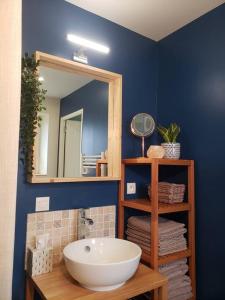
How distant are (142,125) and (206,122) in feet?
1.61

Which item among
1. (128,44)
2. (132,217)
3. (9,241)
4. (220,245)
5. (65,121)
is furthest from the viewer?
(128,44)

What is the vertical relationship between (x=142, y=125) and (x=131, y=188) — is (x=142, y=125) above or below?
above

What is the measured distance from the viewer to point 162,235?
165 cm

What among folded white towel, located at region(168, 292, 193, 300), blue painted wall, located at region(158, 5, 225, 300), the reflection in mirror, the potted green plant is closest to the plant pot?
the potted green plant

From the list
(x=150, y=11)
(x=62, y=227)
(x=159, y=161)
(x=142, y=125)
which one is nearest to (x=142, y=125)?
(x=142, y=125)

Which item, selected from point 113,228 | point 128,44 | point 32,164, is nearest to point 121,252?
point 113,228

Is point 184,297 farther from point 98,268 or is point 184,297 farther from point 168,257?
point 98,268

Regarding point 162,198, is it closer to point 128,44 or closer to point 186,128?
point 186,128

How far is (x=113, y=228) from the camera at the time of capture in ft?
6.06

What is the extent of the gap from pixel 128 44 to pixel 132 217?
4.82 feet

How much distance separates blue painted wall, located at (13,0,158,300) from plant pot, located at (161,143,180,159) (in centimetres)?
29

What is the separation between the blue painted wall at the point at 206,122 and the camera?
167cm

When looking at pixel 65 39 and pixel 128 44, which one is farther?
pixel 128 44

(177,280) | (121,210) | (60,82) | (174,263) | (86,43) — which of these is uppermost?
(86,43)
